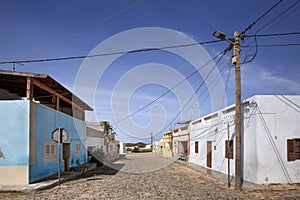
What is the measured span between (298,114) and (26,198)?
11710 millimetres

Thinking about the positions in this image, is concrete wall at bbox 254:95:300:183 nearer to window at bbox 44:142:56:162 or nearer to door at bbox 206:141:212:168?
door at bbox 206:141:212:168

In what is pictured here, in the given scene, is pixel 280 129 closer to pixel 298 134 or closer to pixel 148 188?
pixel 298 134

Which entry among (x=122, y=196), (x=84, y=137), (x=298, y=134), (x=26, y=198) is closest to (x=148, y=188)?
(x=122, y=196)

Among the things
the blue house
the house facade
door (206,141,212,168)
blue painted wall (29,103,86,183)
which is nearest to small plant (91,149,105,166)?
blue painted wall (29,103,86,183)

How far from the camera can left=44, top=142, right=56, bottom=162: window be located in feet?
42.0

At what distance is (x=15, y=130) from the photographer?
11.0 metres

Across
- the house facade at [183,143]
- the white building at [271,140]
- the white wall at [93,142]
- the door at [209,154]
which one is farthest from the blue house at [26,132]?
the house facade at [183,143]

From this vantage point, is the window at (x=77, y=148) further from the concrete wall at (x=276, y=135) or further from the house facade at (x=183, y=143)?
the concrete wall at (x=276, y=135)

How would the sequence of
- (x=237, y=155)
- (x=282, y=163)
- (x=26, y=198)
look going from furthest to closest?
(x=282, y=163), (x=237, y=155), (x=26, y=198)

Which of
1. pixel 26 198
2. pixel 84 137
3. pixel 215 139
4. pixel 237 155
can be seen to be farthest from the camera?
pixel 84 137

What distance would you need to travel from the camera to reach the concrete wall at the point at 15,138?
10781 millimetres

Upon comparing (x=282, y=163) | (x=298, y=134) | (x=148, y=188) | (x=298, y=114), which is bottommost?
(x=148, y=188)

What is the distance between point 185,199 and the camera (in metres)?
8.84

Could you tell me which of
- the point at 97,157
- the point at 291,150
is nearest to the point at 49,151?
the point at 291,150
